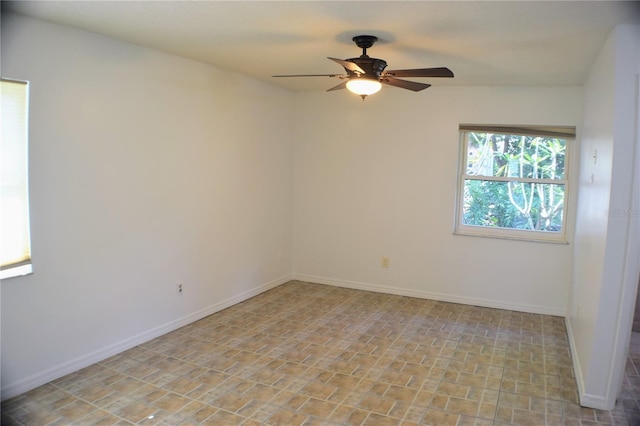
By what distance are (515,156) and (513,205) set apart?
0.53 meters

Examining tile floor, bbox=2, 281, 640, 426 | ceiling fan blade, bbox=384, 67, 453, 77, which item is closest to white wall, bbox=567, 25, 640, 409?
tile floor, bbox=2, 281, 640, 426

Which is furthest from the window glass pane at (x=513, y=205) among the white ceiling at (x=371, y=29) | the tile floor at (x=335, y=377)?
the white ceiling at (x=371, y=29)

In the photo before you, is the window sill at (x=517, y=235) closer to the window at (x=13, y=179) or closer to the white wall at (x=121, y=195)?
the white wall at (x=121, y=195)

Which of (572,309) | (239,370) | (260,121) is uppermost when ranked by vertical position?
(260,121)

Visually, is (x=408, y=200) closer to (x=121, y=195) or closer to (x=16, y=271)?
(x=121, y=195)

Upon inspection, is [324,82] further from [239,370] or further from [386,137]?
Answer: [239,370]

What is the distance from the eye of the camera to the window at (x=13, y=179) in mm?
2693

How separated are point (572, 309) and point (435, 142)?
214 centimetres

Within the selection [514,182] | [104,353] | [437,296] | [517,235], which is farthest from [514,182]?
[104,353]

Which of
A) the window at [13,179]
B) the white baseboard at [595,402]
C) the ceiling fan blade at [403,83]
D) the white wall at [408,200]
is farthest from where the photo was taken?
the white wall at [408,200]

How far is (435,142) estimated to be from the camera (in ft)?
16.2

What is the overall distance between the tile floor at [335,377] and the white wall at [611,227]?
10.5 inches

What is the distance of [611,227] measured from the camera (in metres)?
2.65

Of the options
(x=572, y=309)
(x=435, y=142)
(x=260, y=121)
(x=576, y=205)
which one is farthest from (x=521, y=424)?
(x=260, y=121)
